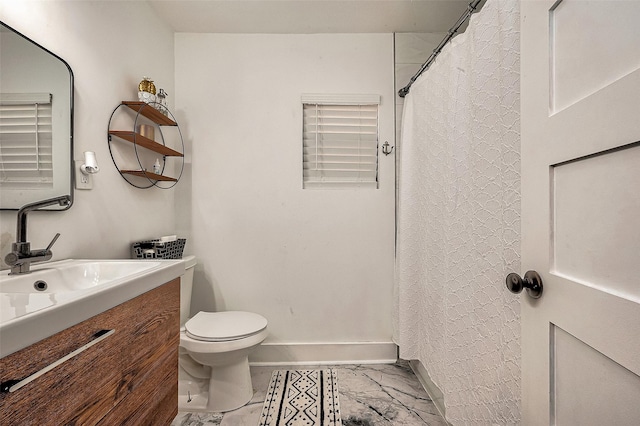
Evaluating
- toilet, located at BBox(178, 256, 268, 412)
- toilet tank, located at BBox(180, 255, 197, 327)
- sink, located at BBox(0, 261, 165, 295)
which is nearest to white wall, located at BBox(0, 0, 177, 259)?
sink, located at BBox(0, 261, 165, 295)

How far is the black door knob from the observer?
2.14 feet

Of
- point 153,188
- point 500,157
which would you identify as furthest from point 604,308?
point 153,188

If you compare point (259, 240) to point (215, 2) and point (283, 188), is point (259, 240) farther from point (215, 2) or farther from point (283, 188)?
point (215, 2)

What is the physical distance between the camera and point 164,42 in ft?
6.48

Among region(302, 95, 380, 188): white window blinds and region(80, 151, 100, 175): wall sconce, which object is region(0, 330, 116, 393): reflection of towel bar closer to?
region(80, 151, 100, 175): wall sconce

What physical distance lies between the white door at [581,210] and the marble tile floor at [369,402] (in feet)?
3.36

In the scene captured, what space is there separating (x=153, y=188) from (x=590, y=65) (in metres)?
2.00

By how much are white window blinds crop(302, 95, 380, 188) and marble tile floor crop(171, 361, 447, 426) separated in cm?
124

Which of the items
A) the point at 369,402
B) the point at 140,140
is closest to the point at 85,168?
the point at 140,140

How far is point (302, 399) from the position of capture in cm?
169

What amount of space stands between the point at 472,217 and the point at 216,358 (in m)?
1.38

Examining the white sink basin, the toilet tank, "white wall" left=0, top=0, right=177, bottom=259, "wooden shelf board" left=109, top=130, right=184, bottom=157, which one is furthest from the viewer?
the toilet tank

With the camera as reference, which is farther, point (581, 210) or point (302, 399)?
point (302, 399)

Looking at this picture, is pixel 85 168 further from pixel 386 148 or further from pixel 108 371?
pixel 386 148
